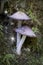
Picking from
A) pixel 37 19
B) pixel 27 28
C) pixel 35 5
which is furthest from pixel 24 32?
pixel 35 5

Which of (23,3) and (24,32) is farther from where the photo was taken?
(23,3)

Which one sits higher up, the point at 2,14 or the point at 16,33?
the point at 2,14

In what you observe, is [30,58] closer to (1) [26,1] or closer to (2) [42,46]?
(2) [42,46]

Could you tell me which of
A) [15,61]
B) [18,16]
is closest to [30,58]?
[15,61]

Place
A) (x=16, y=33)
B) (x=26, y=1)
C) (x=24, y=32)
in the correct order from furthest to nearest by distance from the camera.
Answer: (x=26, y=1), (x=16, y=33), (x=24, y=32)

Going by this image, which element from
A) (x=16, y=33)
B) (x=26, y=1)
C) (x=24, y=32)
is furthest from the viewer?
(x=26, y=1)

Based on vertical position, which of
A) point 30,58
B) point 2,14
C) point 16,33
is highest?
point 2,14
